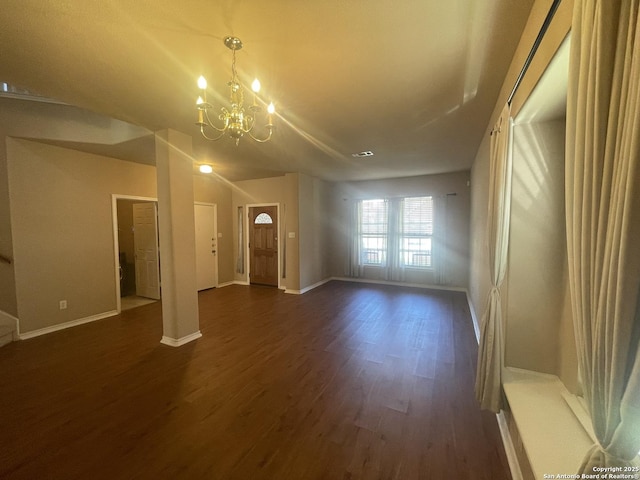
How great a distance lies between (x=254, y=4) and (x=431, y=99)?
65.0 inches

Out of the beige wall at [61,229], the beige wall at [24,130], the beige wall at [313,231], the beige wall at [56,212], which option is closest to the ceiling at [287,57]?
the beige wall at [24,130]

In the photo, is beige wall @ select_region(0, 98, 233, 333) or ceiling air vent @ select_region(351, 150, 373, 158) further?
ceiling air vent @ select_region(351, 150, 373, 158)

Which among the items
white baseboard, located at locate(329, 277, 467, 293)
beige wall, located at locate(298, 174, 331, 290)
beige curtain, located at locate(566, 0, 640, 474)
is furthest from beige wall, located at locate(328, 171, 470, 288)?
beige curtain, located at locate(566, 0, 640, 474)

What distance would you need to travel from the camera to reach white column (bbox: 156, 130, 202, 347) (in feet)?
9.84

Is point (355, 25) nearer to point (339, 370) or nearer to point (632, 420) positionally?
point (632, 420)

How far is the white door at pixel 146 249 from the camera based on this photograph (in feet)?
16.8

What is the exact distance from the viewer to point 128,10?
1359mm

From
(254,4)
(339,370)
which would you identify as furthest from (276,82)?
(339,370)

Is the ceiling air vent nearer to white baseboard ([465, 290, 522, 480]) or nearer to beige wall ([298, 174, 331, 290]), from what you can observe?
beige wall ([298, 174, 331, 290])

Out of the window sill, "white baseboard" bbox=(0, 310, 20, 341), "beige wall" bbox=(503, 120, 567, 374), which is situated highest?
"beige wall" bbox=(503, 120, 567, 374)

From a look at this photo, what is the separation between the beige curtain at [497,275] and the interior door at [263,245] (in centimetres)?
473

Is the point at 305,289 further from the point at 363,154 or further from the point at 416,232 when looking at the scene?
the point at 363,154

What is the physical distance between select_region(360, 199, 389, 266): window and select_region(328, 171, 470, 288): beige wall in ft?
0.82

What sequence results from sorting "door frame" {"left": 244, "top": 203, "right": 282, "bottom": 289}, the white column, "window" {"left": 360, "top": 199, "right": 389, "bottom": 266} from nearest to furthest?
the white column
"door frame" {"left": 244, "top": 203, "right": 282, "bottom": 289}
"window" {"left": 360, "top": 199, "right": 389, "bottom": 266}
